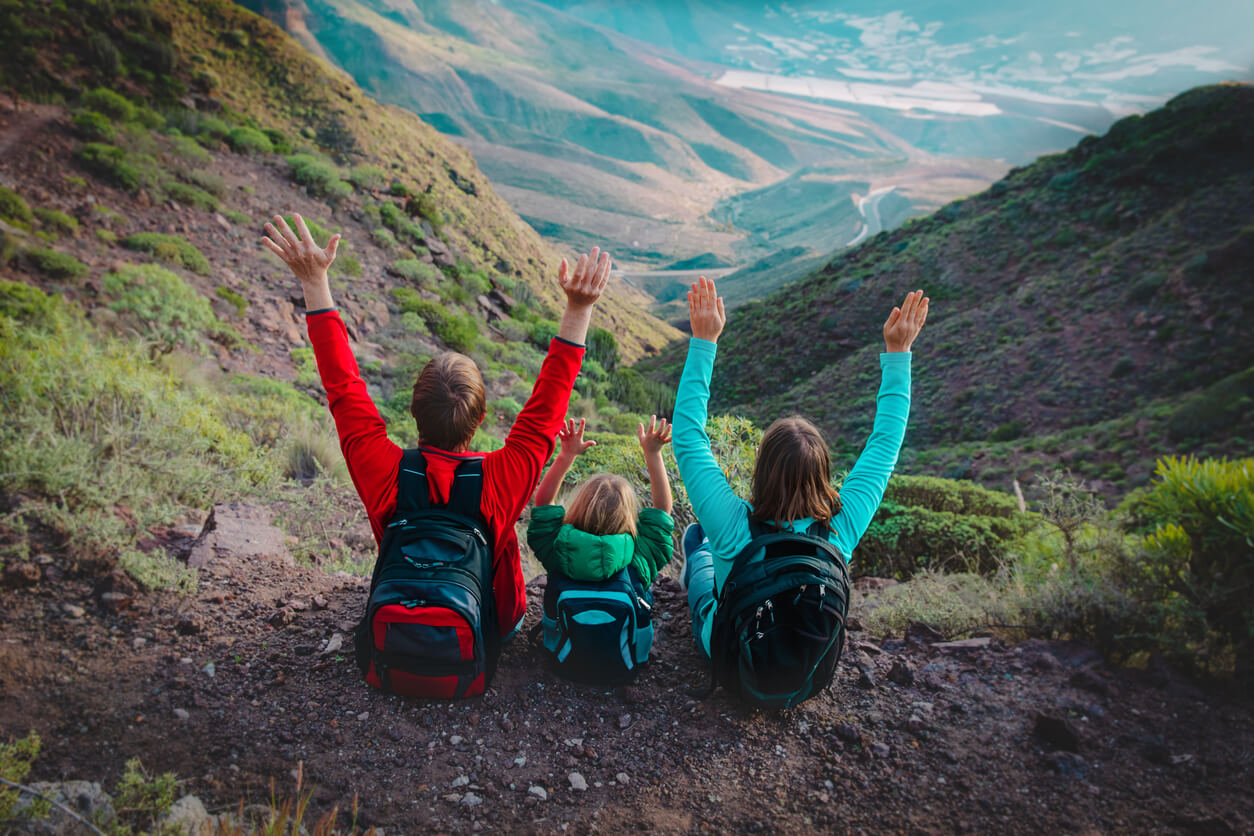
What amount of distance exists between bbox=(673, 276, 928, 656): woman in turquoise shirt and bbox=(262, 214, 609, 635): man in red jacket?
42 centimetres

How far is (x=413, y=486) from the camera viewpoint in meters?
2.01

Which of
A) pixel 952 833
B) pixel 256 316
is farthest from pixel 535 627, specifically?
pixel 256 316

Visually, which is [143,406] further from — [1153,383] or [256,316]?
[1153,383]

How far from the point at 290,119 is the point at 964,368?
20.8m

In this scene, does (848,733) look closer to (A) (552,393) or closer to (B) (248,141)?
(A) (552,393)

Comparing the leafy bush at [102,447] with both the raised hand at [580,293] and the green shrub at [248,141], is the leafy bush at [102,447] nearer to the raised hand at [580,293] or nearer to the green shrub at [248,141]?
the raised hand at [580,293]

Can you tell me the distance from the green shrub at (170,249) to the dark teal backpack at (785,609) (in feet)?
32.6

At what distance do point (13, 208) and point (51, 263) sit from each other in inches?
70.2

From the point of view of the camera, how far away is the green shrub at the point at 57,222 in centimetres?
786

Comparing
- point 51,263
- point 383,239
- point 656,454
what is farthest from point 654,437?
point 383,239

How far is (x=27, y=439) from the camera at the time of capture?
3180mm

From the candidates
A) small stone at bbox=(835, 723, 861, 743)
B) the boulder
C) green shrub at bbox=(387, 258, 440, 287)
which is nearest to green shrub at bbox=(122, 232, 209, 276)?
green shrub at bbox=(387, 258, 440, 287)

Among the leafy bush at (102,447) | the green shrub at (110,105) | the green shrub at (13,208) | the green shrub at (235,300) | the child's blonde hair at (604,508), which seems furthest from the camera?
the green shrub at (110,105)

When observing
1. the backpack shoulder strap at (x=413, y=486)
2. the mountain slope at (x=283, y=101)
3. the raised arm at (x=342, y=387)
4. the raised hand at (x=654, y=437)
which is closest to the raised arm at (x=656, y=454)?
the raised hand at (x=654, y=437)
